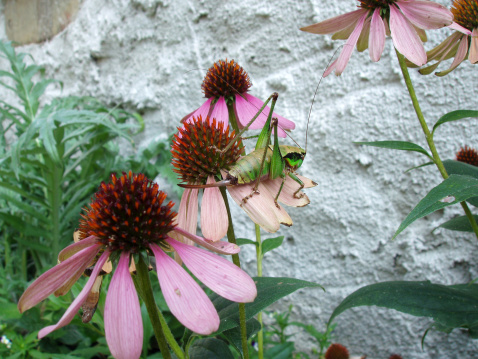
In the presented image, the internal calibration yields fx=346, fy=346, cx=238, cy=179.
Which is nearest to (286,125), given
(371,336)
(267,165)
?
(267,165)

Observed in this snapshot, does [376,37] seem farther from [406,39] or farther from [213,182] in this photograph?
[213,182]

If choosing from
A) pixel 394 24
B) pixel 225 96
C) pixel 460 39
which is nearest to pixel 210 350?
pixel 225 96

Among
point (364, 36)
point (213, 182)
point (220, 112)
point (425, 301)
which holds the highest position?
point (364, 36)

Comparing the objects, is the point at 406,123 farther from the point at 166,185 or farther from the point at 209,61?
the point at 166,185

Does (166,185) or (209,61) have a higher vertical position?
(209,61)

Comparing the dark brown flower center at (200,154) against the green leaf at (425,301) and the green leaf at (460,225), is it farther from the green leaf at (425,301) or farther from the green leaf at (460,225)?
the green leaf at (460,225)

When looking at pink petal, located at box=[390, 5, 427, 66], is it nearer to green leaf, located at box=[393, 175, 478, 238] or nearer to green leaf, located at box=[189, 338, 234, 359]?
green leaf, located at box=[393, 175, 478, 238]

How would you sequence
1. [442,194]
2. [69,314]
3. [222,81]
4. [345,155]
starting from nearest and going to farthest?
[69,314], [442,194], [222,81], [345,155]
